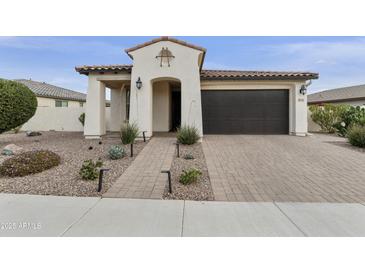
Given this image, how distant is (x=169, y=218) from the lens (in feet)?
11.7

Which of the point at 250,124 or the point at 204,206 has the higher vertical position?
the point at 250,124

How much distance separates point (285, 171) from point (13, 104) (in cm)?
1104

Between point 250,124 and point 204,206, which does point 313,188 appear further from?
point 250,124

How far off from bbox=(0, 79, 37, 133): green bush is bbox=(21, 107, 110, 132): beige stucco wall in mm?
6333

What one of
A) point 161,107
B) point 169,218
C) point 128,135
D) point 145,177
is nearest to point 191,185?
point 145,177

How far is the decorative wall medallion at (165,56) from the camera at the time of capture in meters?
10.1

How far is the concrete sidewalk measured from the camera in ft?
10.5

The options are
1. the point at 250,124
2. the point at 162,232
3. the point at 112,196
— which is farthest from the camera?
the point at 250,124

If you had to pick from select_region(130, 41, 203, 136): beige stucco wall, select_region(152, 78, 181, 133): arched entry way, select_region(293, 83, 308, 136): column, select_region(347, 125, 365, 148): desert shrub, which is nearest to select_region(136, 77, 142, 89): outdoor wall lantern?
select_region(130, 41, 203, 136): beige stucco wall

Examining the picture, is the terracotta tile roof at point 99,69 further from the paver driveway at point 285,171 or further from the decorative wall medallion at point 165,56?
the paver driveway at point 285,171

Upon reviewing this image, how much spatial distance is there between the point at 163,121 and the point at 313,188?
9.38 m

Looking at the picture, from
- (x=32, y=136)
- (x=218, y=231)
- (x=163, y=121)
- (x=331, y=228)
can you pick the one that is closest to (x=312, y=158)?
(x=331, y=228)

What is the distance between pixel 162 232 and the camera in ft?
10.3

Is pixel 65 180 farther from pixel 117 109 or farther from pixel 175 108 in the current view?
pixel 175 108
